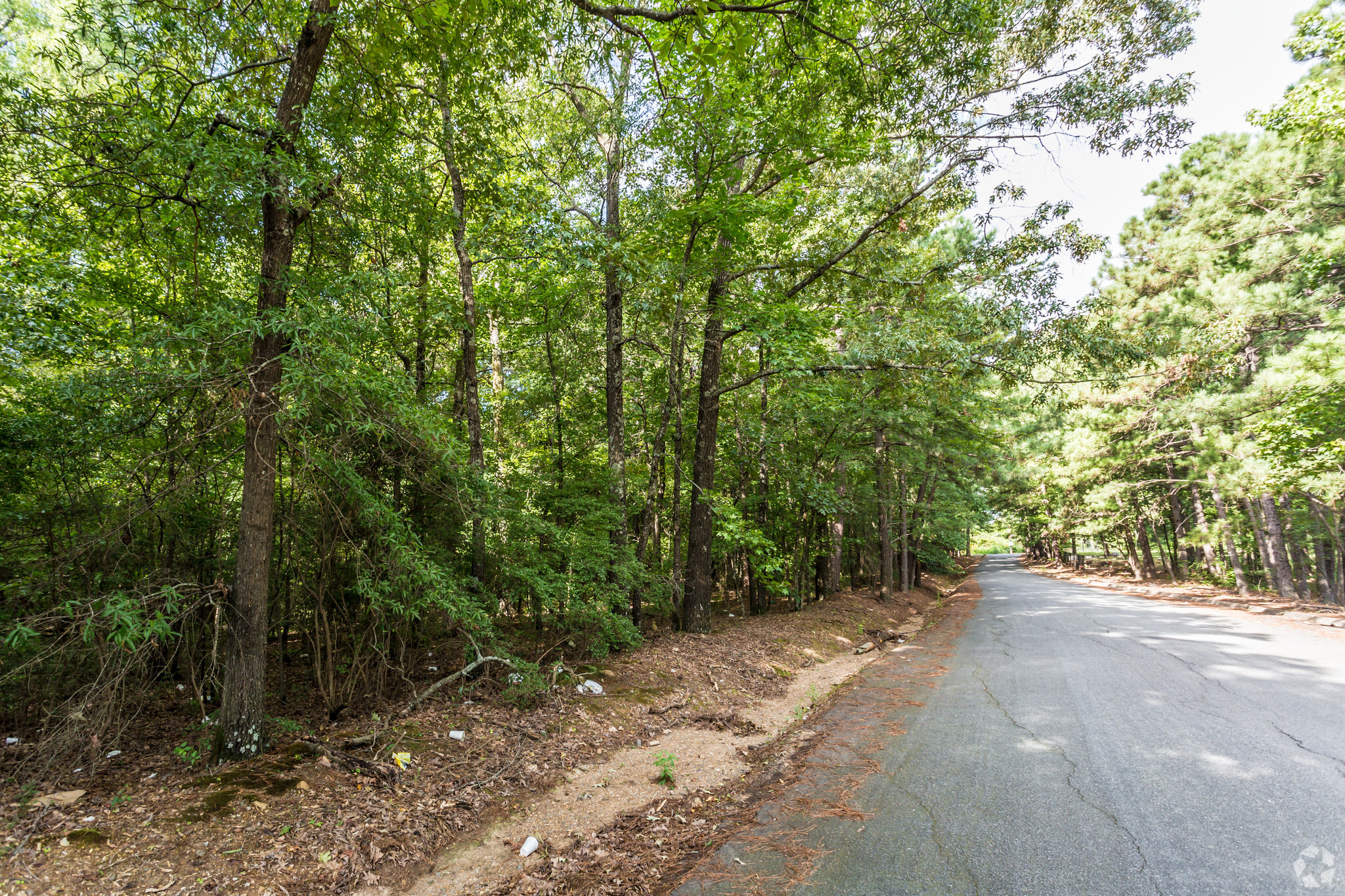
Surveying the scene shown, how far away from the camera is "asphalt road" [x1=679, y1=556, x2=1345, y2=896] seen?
9.36 ft

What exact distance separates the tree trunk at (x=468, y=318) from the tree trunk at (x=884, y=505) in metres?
10.9

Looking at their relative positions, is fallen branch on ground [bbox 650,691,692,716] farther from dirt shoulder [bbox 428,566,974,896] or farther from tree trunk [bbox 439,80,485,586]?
tree trunk [bbox 439,80,485,586]

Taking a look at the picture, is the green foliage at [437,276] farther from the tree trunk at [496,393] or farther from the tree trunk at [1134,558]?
the tree trunk at [1134,558]

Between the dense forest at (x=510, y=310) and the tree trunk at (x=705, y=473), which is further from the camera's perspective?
the tree trunk at (x=705, y=473)

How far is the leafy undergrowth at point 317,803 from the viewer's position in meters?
2.87

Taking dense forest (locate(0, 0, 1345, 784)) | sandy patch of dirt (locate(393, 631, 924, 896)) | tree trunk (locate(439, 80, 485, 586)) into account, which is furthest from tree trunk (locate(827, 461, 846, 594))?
tree trunk (locate(439, 80, 485, 586))

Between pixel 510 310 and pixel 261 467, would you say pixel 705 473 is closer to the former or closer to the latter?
pixel 510 310

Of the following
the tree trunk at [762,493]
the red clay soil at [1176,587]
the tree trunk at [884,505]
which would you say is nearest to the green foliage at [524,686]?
the tree trunk at [762,493]

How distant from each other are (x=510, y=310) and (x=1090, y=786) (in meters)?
10.9

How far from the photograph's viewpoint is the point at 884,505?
14.9 metres

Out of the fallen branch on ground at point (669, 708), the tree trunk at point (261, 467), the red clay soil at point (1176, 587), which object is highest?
the tree trunk at point (261, 467)

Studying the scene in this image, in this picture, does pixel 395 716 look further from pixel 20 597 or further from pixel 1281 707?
pixel 1281 707

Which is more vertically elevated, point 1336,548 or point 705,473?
point 705,473

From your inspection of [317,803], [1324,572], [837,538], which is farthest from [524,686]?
[1324,572]
